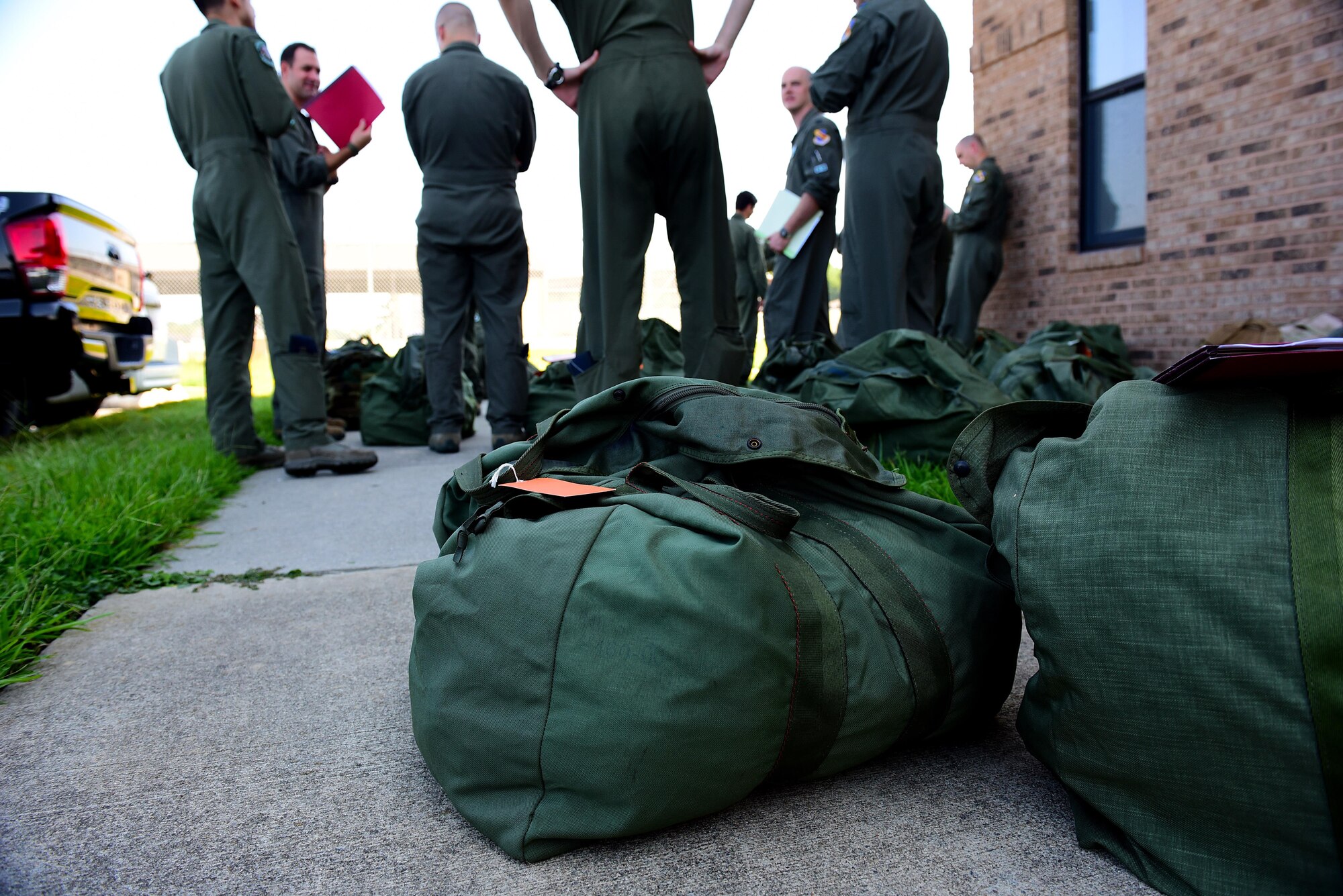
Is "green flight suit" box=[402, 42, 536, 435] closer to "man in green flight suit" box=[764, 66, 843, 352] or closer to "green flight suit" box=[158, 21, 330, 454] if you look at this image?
"green flight suit" box=[158, 21, 330, 454]

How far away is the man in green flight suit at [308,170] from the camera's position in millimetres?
4875

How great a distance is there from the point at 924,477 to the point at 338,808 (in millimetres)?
2096

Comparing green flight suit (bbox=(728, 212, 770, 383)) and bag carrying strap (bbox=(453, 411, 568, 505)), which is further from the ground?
green flight suit (bbox=(728, 212, 770, 383))

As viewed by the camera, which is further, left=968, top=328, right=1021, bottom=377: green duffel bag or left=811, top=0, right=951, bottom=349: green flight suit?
left=968, top=328, right=1021, bottom=377: green duffel bag

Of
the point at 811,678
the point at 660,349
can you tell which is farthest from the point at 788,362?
the point at 811,678

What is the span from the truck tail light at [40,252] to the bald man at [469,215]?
5.85ft

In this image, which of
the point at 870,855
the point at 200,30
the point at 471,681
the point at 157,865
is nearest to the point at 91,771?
the point at 157,865

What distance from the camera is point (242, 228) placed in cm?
378

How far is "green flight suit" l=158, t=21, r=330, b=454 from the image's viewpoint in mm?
3668

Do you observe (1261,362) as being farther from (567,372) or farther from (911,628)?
(567,372)

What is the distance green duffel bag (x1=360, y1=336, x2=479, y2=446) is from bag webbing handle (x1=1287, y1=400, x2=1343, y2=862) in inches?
176

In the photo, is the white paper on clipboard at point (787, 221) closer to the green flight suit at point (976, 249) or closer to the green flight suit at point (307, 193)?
the green flight suit at point (976, 249)

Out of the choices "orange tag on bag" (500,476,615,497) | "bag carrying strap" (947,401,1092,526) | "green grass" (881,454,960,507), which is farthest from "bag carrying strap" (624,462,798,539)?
"green grass" (881,454,960,507)

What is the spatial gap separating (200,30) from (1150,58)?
5.35 m
